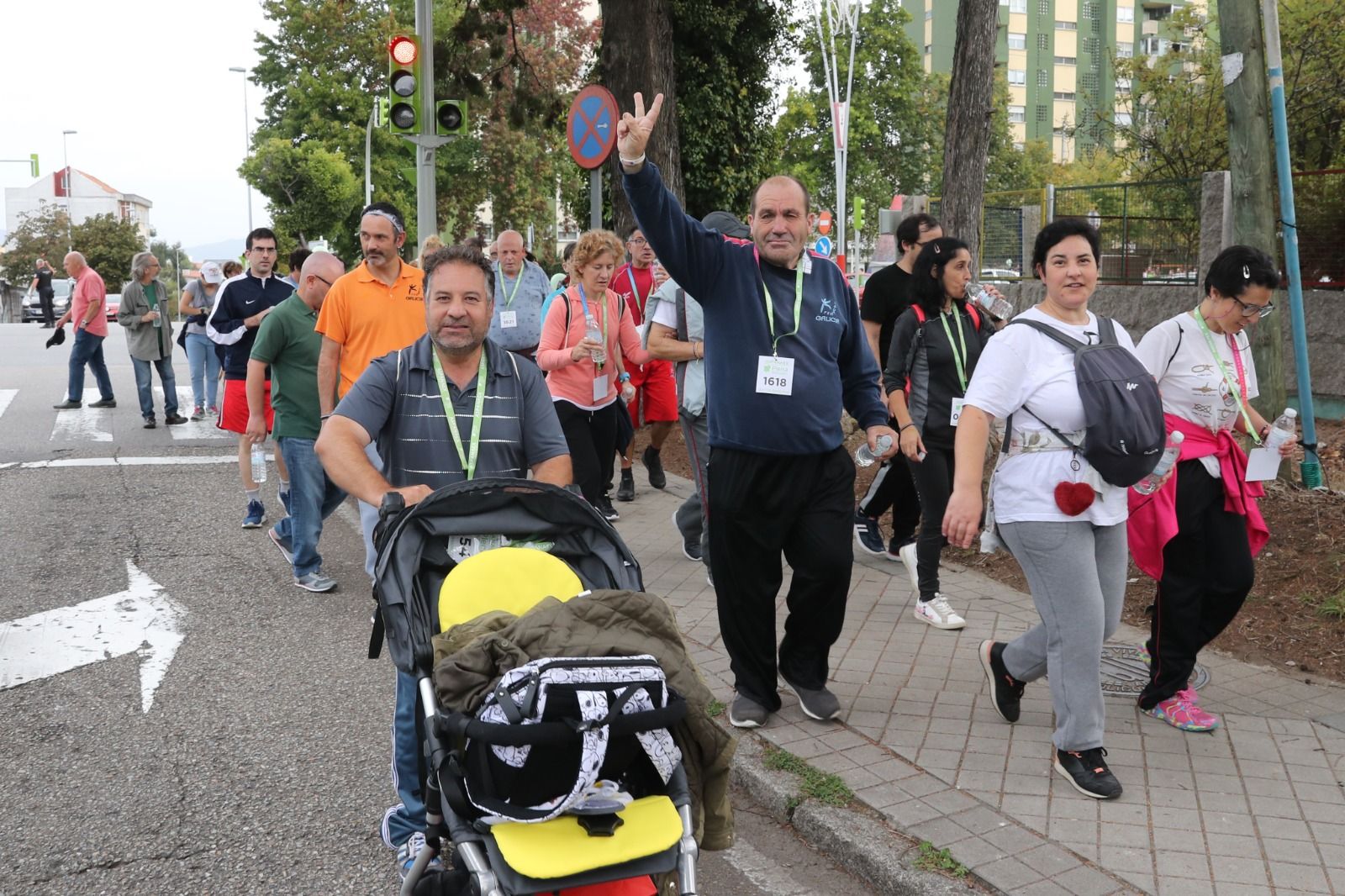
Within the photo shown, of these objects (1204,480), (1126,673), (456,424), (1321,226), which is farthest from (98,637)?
(1321,226)

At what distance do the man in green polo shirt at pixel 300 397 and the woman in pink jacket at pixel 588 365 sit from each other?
1.43 m

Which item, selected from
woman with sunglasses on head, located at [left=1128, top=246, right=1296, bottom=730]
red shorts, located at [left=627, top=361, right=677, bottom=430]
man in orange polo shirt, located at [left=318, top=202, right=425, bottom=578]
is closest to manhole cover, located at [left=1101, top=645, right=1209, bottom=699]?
woman with sunglasses on head, located at [left=1128, top=246, right=1296, bottom=730]

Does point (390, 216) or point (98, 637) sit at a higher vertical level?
point (390, 216)

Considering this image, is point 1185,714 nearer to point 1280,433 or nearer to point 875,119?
point 1280,433

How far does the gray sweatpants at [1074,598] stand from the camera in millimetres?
4176

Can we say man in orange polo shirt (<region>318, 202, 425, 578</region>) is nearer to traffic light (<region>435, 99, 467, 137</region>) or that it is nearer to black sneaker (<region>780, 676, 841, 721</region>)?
black sneaker (<region>780, 676, 841, 721</region>)

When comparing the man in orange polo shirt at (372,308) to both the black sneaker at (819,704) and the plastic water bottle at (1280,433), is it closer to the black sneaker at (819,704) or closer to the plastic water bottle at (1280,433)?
the black sneaker at (819,704)

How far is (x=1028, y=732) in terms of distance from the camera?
16.0 feet

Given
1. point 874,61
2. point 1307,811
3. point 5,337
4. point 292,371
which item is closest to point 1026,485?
point 1307,811

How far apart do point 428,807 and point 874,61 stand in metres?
57.5

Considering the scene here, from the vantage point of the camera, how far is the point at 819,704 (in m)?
4.96

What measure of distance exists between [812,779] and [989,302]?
2.94m

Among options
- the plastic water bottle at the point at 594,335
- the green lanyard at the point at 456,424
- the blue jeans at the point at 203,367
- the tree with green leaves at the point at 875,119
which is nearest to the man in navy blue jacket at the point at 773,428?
the green lanyard at the point at 456,424

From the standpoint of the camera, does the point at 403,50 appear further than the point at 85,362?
No
